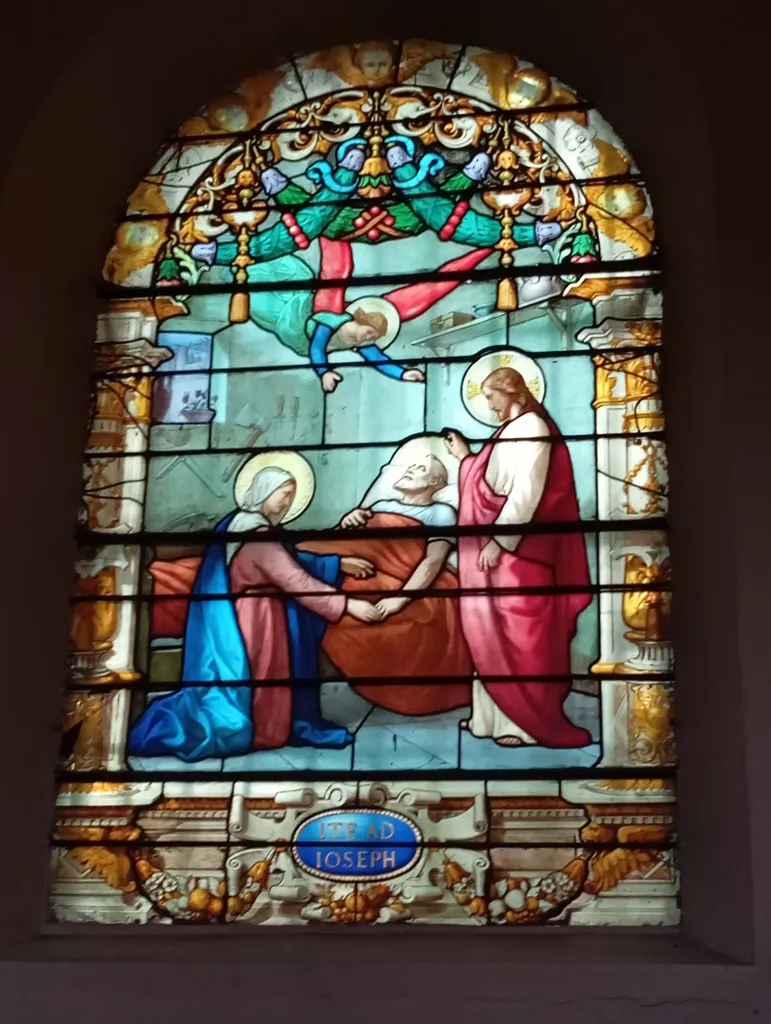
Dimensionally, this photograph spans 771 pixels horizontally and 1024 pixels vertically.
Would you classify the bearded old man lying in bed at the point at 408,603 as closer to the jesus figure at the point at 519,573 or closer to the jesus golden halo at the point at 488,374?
the jesus figure at the point at 519,573

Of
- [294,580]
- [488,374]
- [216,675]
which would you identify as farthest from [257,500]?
[488,374]

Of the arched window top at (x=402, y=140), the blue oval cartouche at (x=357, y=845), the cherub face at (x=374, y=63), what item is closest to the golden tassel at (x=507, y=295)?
the arched window top at (x=402, y=140)

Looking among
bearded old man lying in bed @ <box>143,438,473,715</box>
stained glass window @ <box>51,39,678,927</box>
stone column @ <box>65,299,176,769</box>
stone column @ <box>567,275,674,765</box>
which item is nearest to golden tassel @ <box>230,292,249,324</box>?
stained glass window @ <box>51,39,678,927</box>

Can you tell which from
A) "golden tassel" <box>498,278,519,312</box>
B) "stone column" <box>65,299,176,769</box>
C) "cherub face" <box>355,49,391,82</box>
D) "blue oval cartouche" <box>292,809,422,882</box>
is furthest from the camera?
"cherub face" <box>355,49,391,82</box>

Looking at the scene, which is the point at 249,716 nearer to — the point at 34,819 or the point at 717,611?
the point at 34,819

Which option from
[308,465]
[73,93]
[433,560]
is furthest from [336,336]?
[73,93]

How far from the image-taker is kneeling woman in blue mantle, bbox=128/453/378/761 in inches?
150

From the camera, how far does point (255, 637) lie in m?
3.93

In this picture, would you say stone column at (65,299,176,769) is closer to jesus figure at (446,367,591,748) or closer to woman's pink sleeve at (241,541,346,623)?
woman's pink sleeve at (241,541,346,623)

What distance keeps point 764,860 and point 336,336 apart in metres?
1.94

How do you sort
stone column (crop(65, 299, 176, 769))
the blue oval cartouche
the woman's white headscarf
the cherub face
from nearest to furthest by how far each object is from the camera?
the blue oval cartouche < stone column (crop(65, 299, 176, 769)) < the woman's white headscarf < the cherub face

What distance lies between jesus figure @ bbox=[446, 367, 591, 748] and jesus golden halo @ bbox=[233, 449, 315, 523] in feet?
1.38

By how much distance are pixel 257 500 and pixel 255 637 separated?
397 mm

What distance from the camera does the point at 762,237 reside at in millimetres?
3625
